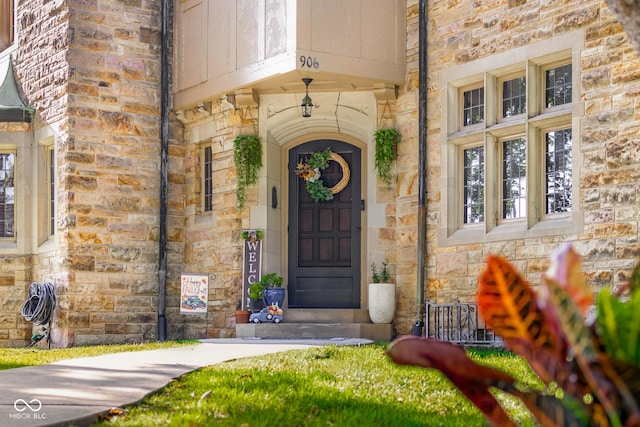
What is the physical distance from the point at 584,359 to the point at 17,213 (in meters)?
13.9

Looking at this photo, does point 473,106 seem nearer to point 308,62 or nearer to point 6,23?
point 308,62

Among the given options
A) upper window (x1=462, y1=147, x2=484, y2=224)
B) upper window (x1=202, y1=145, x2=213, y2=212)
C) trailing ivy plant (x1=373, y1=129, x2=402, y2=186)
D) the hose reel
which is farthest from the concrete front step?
the hose reel

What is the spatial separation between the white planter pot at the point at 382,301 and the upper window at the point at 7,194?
6.00 metres

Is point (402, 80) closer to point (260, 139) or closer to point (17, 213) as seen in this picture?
point (260, 139)

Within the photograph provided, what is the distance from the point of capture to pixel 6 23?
53.5 ft

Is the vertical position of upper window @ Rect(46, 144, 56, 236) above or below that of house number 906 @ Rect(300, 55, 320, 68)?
below

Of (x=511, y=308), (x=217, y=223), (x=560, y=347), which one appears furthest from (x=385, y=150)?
(x=560, y=347)

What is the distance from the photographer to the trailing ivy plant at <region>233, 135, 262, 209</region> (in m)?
13.2

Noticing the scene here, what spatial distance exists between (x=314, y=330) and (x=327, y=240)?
1.65 metres

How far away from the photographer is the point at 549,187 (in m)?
10.8

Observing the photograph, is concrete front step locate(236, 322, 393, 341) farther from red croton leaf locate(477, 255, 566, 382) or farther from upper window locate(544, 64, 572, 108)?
red croton leaf locate(477, 255, 566, 382)

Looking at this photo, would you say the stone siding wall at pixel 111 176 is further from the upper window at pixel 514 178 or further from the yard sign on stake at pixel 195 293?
the upper window at pixel 514 178

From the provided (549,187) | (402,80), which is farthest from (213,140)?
(549,187)

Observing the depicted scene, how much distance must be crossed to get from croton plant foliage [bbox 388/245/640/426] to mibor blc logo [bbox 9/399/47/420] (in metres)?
3.45
